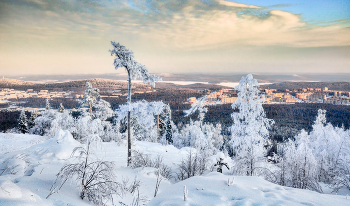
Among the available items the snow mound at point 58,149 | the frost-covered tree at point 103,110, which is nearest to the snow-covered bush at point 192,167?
the snow mound at point 58,149

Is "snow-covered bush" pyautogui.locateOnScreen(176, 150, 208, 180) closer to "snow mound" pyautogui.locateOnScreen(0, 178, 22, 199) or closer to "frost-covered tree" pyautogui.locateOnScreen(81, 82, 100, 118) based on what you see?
"snow mound" pyautogui.locateOnScreen(0, 178, 22, 199)

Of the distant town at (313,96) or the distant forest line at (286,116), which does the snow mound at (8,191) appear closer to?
the distant forest line at (286,116)

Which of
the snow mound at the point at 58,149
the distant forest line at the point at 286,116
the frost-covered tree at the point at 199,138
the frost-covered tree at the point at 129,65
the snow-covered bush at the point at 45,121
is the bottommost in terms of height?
the distant forest line at the point at 286,116

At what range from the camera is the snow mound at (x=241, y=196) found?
3875 mm

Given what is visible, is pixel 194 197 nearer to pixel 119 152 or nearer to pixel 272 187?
pixel 272 187

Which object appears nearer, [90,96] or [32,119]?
[90,96]

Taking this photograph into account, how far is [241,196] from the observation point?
4125mm

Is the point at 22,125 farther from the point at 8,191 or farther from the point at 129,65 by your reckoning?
the point at 8,191

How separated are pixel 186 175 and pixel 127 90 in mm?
6771

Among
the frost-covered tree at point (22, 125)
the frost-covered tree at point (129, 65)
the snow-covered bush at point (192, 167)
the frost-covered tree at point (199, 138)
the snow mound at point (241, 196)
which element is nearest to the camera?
the snow mound at point (241, 196)

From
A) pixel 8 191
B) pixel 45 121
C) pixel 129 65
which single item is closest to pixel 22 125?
pixel 45 121

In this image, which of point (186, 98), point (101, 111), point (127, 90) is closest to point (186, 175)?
point (127, 90)

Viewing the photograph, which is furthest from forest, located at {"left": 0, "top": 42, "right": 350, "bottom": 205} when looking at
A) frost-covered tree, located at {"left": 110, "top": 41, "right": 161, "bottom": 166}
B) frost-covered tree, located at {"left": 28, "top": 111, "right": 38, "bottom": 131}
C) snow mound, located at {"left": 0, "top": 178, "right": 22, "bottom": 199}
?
frost-covered tree, located at {"left": 28, "top": 111, "right": 38, "bottom": 131}

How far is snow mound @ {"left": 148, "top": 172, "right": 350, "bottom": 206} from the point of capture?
3.88 m
